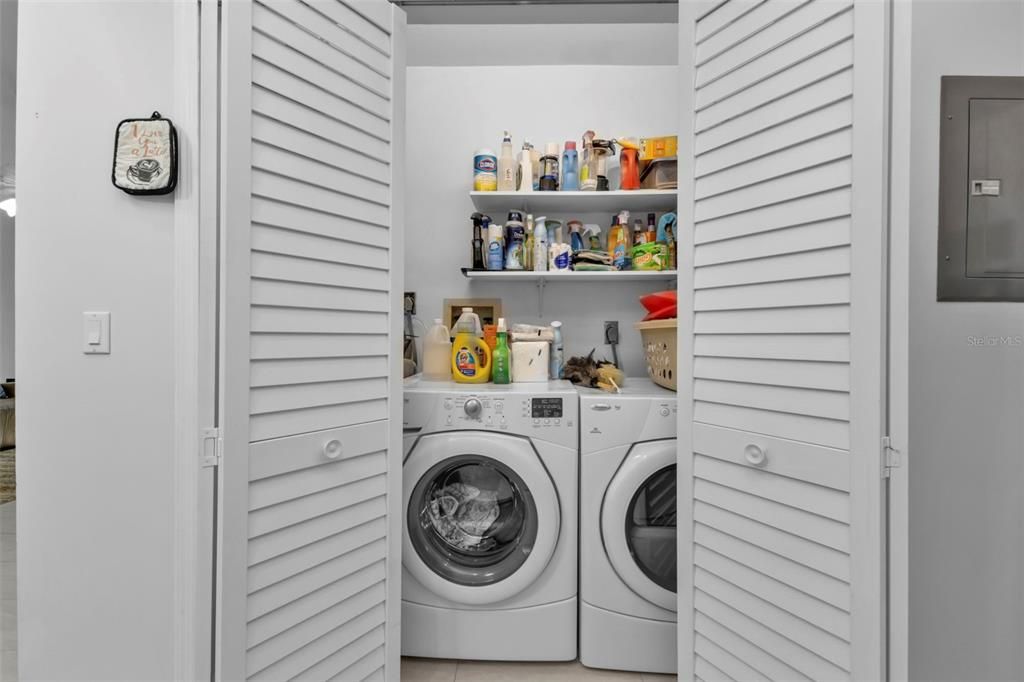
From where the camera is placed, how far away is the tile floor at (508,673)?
66.2 inches

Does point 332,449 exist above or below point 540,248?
below

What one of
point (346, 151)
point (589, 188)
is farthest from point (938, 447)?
point (346, 151)

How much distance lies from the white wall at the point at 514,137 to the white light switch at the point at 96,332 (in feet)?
4.46

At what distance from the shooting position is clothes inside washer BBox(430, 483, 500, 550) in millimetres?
1757

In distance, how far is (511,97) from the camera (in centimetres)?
241

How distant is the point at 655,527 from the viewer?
1.70 m

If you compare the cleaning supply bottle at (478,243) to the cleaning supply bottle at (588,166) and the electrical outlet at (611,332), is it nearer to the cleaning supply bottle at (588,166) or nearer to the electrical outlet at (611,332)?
the cleaning supply bottle at (588,166)

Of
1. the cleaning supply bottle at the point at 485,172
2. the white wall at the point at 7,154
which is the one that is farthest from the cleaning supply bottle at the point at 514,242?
the white wall at the point at 7,154

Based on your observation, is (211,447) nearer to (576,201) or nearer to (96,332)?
(96,332)

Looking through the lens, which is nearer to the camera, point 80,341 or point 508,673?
point 80,341

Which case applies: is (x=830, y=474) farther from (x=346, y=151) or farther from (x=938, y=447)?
(x=346, y=151)

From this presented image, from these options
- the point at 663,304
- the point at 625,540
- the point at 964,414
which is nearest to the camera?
the point at 964,414

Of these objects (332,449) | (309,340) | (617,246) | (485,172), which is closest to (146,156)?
(309,340)

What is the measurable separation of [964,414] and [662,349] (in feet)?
2.75
